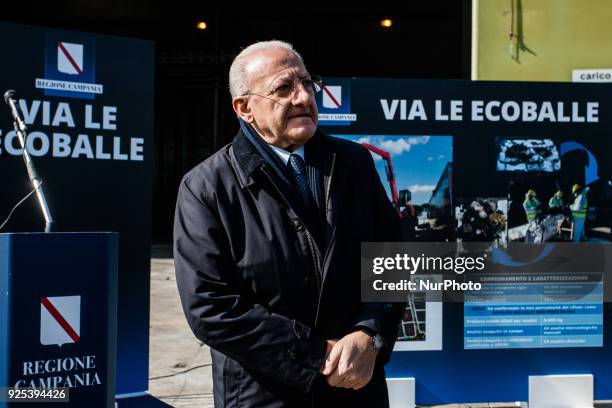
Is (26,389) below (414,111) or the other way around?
below

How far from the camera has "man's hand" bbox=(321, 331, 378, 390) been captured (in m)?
1.82

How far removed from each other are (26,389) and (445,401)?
8.03 ft

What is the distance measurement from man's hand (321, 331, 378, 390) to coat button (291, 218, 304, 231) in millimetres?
316

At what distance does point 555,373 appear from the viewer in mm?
A: 4203

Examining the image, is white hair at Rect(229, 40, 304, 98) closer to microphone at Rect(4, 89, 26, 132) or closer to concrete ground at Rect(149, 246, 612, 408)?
microphone at Rect(4, 89, 26, 132)

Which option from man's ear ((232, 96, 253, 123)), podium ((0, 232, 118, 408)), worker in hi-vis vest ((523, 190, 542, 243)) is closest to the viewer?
man's ear ((232, 96, 253, 123))

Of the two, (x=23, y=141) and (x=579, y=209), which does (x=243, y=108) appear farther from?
(x=579, y=209)

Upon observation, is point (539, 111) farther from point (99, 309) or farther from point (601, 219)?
point (99, 309)

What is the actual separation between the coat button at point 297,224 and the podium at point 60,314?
1339mm

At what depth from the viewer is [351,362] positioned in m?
1.83

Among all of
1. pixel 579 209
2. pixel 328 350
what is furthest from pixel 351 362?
pixel 579 209

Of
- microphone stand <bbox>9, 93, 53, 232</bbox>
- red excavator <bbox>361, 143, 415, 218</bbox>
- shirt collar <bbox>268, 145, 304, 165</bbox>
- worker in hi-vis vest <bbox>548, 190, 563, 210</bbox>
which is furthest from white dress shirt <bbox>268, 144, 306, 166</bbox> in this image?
worker in hi-vis vest <bbox>548, 190, 563, 210</bbox>

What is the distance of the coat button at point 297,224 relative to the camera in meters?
1.90

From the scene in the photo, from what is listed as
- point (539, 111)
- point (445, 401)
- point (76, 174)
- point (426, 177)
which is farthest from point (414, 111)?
point (76, 174)
